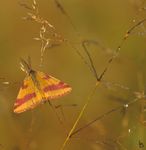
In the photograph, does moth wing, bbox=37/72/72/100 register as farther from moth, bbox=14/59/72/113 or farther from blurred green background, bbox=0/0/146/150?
blurred green background, bbox=0/0/146/150

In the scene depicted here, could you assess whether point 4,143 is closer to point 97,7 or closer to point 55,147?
point 55,147

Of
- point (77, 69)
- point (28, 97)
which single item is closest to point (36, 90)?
point (28, 97)

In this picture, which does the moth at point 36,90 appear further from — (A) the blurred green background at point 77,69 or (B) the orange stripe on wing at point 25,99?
(A) the blurred green background at point 77,69

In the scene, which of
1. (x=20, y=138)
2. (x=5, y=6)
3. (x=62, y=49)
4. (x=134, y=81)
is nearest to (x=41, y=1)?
(x=5, y=6)

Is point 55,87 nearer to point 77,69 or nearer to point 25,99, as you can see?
point 25,99

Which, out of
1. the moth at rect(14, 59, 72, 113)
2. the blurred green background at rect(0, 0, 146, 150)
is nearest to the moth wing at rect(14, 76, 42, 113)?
the moth at rect(14, 59, 72, 113)
